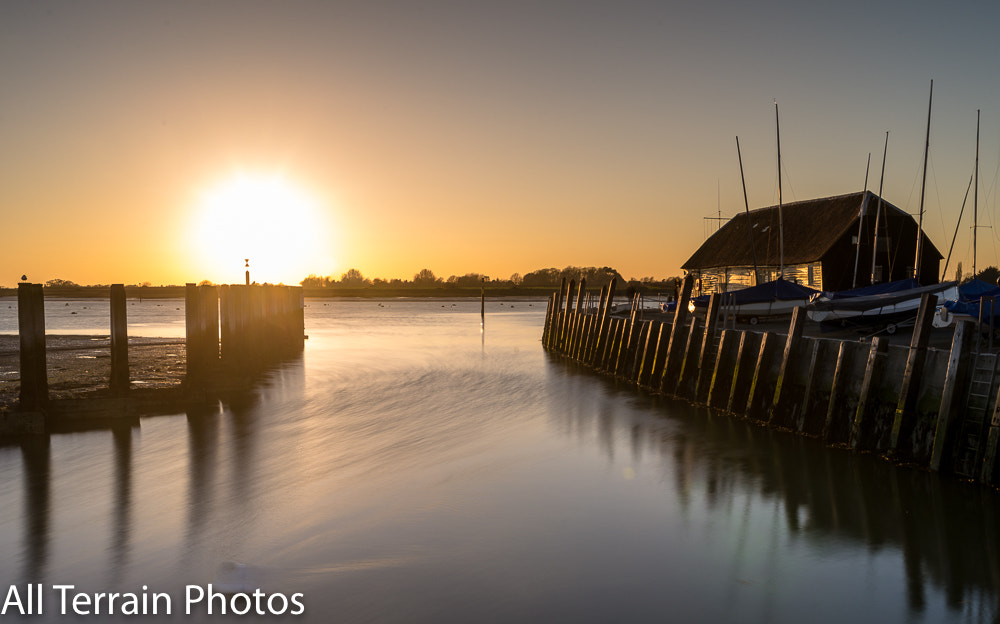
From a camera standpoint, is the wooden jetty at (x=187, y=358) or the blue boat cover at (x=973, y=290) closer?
the wooden jetty at (x=187, y=358)

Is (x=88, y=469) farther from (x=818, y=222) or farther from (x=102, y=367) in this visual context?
(x=818, y=222)

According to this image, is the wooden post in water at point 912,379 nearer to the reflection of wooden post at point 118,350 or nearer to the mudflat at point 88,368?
the reflection of wooden post at point 118,350

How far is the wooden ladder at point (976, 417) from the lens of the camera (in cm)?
936

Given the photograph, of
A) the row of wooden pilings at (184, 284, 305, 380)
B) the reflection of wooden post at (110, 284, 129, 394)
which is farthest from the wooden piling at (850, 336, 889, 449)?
the row of wooden pilings at (184, 284, 305, 380)

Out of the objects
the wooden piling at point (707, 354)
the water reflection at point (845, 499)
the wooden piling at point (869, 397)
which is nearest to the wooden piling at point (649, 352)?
the wooden piling at point (707, 354)

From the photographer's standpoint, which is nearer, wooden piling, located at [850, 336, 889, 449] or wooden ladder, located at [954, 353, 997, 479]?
wooden ladder, located at [954, 353, 997, 479]

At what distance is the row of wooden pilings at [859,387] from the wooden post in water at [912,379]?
0.04ft

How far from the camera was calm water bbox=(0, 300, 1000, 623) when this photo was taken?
6875 millimetres

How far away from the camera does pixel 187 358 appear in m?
19.2

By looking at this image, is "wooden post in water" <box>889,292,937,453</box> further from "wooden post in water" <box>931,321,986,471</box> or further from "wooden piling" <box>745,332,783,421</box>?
"wooden piling" <box>745,332,783,421</box>

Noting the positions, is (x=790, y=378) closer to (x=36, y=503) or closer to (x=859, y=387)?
(x=859, y=387)

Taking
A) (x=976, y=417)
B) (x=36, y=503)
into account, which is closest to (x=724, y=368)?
(x=976, y=417)

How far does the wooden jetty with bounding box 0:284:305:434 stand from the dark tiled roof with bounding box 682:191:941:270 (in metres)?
30.7

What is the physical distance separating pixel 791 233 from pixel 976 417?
46.5 m
